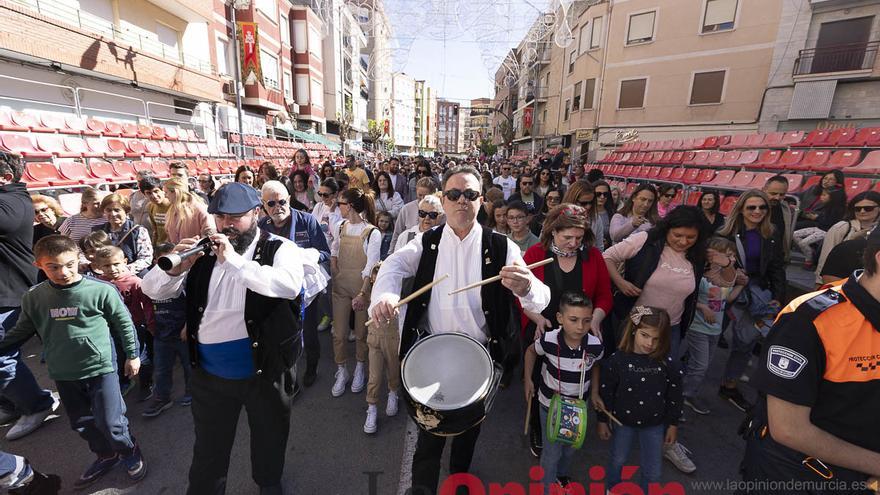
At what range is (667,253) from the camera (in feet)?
9.64

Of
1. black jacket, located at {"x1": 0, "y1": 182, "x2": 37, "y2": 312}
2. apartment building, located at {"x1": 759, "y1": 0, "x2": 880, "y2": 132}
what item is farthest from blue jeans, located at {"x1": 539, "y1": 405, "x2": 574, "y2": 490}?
apartment building, located at {"x1": 759, "y1": 0, "x2": 880, "y2": 132}

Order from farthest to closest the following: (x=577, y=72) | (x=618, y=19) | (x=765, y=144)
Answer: (x=577, y=72), (x=618, y=19), (x=765, y=144)

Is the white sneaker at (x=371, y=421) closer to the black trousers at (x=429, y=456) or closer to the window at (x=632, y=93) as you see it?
the black trousers at (x=429, y=456)

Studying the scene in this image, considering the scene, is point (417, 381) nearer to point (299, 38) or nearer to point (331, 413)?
point (331, 413)

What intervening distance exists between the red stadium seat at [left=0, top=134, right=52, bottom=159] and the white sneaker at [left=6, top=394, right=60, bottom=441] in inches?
305

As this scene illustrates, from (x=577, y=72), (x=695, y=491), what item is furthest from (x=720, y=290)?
(x=577, y=72)

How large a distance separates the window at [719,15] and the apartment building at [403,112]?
6612cm

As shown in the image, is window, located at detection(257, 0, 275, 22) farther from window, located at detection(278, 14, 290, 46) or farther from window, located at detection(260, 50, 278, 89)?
window, located at detection(260, 50, 278, 89)

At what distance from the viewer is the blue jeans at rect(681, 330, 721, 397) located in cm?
317

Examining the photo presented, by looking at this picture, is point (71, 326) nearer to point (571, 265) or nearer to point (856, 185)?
point (571, 265)

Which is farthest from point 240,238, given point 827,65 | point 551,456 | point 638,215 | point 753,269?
point 827,65

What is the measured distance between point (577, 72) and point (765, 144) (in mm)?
16774

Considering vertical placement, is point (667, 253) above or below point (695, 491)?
above

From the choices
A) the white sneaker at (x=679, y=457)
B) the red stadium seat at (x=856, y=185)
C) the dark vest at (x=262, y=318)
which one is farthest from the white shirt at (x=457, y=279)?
the red stadium seat at (x=856, y=185)
